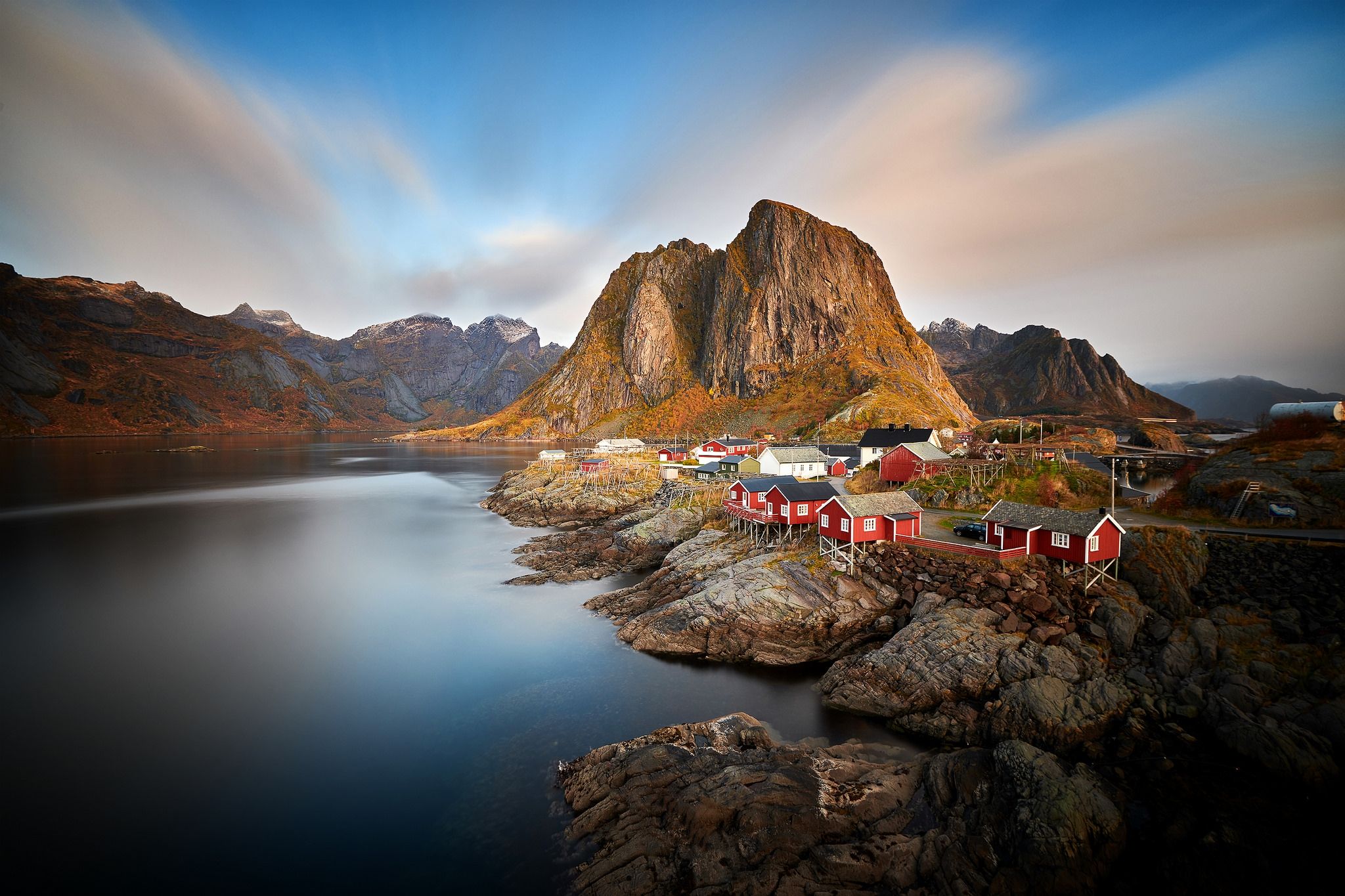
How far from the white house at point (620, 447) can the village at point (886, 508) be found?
140ft

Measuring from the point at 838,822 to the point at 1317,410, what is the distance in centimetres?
6219

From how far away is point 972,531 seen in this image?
3120cm

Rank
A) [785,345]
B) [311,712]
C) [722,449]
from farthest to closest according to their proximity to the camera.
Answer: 1. [785,345]
2. [722,449]
3. [311,712]

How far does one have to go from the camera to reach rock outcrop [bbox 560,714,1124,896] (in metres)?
12.3

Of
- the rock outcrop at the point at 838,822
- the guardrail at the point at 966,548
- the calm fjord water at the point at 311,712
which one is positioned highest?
the guardrail at the point at 966,548

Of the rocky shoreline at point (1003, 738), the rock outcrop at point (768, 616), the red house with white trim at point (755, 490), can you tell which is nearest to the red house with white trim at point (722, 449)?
the red house with white trim at point (755, 490)

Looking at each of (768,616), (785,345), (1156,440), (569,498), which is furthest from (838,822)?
(785,345)

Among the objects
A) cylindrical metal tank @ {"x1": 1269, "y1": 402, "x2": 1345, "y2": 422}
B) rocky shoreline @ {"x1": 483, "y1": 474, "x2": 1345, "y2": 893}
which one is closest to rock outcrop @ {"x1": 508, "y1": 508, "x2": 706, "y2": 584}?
rocky shoreline @ {"x1": 483, "y1": 474, "x2": 1345, "y2": 893}

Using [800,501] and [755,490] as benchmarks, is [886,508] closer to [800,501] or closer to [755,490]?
[800,501]

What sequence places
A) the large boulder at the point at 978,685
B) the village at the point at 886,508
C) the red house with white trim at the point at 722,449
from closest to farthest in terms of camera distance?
the large boulder at the point at 978,685 → the village at the point at 886,508 → the red house with white trim at the point at 722,449

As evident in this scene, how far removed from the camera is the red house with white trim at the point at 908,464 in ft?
147

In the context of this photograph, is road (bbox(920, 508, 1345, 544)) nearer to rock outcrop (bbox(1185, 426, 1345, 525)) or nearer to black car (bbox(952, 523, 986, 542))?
black car (bbox(952, 523, 986, 542))

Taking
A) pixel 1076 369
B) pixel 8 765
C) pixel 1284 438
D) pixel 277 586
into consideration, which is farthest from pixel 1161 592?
pixel 1076 369

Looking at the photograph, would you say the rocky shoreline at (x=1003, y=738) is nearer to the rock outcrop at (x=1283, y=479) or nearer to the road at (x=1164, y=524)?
the road at (x=1164, y=524)
